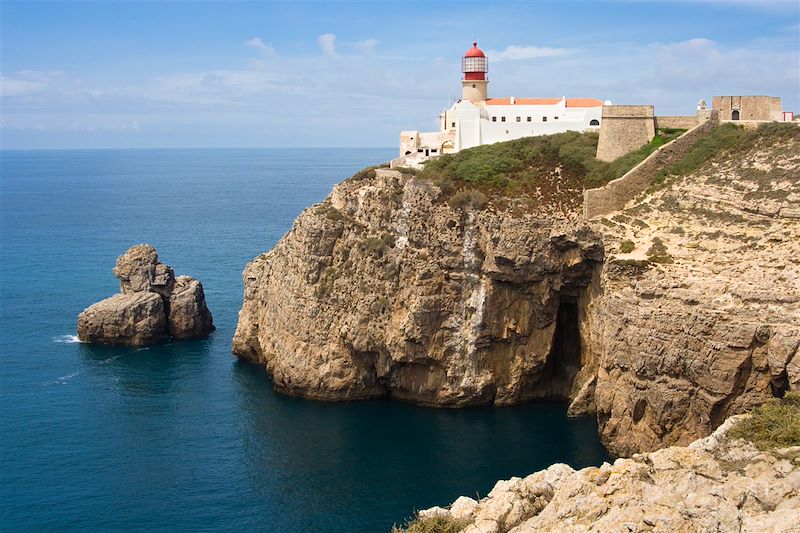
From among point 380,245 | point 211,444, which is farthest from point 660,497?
point 380,245

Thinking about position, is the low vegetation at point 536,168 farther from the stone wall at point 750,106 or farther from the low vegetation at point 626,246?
the low vegetation at point 626,246

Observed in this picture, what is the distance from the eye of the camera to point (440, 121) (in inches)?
2655

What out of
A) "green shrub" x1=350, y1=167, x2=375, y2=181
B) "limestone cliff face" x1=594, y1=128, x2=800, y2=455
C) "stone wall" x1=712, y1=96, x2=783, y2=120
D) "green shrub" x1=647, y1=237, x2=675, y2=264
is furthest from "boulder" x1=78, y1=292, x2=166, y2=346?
"stone wall" x1=712, y1=96, x2=783, y2=120

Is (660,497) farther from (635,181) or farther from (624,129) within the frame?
(624,129)

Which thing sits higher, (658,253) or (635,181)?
(635,181)

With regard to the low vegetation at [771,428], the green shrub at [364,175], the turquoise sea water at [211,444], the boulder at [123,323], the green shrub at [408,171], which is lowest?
the turquoise sea water at [211,444]

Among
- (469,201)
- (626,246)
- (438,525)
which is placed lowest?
(438,525)

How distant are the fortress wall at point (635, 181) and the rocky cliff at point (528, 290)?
0.90 metres

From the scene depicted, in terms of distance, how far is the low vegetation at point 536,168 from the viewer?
50.1 meters

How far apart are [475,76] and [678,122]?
50.7 ft

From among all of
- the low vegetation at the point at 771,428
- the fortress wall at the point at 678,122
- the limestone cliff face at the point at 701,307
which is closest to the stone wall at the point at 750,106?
the fortress wall at the point at 678,122

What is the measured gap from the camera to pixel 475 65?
6334cm

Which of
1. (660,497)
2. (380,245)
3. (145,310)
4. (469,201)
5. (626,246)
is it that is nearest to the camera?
(660,497)

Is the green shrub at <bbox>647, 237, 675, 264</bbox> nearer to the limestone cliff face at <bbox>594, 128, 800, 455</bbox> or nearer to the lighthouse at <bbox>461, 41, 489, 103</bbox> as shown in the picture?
the limestone cliff face at <bbox>594, 128, 800, 455</bbox>
